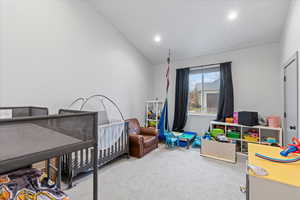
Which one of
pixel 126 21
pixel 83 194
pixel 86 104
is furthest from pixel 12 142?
pixel 126 21

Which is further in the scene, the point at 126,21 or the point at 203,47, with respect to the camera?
the point at 203,47

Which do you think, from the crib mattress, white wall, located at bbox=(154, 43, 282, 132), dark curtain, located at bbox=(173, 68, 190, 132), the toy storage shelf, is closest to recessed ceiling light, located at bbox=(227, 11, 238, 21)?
white wall, located at bbox=(154, 43, 282, 132)

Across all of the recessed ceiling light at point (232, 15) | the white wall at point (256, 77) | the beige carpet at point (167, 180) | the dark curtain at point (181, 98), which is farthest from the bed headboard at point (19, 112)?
the white wall at point (256, 77)

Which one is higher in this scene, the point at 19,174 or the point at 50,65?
the point at 50,65

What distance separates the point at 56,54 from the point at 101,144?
5.90 feet

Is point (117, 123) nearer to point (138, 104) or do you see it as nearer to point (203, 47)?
point (138, 104)

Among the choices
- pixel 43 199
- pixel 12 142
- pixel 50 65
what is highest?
pixel 50 65

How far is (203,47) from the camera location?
3863mm

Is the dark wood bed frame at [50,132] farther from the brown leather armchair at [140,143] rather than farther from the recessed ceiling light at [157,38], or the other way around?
the recessed ceiling light at [157,38]

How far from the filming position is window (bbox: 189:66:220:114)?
4.15 meters

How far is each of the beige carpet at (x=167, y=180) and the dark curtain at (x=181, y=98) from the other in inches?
59.7

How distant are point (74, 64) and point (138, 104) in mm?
2270

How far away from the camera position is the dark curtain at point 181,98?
4453mm

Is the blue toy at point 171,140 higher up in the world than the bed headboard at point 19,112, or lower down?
lower down
